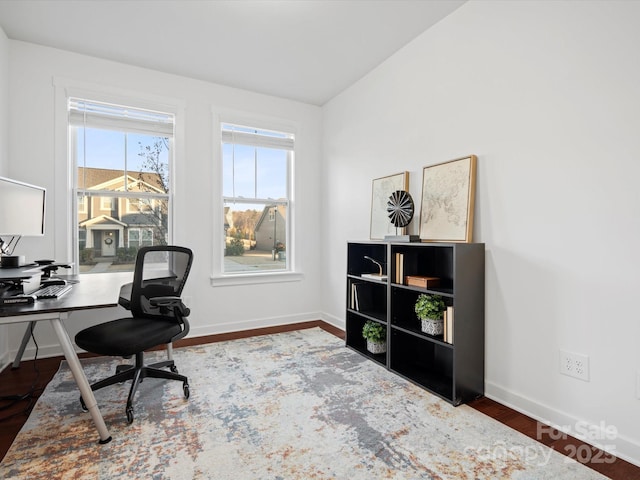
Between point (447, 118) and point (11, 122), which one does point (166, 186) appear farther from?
point (447, 118)

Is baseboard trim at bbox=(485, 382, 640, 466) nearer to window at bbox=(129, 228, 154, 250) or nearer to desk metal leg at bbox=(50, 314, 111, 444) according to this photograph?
desk metal leg at bbox=(50, 314, 111, 444)

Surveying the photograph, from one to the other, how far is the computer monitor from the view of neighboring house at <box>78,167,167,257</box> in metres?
0.60

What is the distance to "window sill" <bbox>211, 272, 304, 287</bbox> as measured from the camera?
390 centimetres

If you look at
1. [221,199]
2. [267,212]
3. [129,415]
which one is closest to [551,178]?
[129,415]

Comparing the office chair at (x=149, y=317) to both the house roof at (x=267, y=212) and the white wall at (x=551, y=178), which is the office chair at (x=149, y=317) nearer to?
the house roof at (x=267, y=212)

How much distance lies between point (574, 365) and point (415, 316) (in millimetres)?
1185

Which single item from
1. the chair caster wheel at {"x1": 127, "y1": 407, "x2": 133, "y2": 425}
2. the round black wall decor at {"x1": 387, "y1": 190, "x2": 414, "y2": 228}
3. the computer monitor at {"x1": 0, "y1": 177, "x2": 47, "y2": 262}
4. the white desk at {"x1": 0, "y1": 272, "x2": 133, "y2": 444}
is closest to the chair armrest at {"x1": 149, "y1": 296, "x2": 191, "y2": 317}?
the white desk at {"x1": 0, "y1": 272, "x2": 133, "y2": 444}

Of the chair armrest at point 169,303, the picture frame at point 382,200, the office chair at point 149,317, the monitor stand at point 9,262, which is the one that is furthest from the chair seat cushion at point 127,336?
the picture frame at point 382,200

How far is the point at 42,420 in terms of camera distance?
6.77 feet

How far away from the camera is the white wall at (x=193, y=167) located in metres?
3.07

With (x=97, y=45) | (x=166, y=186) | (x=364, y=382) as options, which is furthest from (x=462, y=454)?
(x=97, y=45)

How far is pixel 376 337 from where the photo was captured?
10.0 ft

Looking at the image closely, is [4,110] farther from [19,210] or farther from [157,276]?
[157,276]

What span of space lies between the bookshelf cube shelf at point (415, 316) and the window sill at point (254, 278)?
1.11 meters
